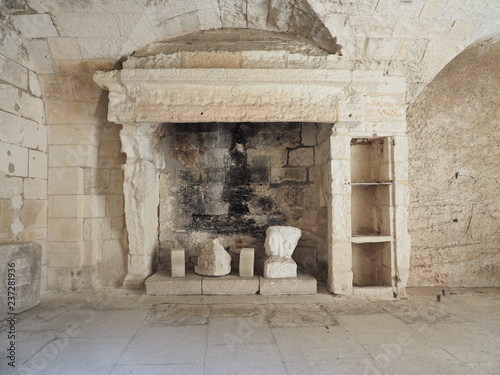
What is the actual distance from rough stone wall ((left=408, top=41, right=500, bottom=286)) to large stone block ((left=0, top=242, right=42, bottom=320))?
399 cm

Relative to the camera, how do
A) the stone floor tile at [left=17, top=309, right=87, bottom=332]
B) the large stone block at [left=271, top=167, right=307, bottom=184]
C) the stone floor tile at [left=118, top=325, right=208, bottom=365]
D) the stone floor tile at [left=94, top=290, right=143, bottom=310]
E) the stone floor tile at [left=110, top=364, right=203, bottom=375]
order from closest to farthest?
the stone floor tile at [left=110, top=364, right=203, bottom=375] < the stone floor tile at [left=118, top=325, right=208, bottom=365] < the stone floor tile at [left=17, top=309, right=87, bottom=332] < the stone floor tile at [left=94, top=290, right=143, bottom=310] < the large stone block at [left=271, top=167, right=307, bottom=184]

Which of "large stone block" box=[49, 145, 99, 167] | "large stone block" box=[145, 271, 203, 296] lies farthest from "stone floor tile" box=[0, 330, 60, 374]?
"large stone block" box=[49, 145, 99, 167]

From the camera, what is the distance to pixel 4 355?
196 centimetres

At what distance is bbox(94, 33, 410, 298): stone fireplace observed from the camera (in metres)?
2.98

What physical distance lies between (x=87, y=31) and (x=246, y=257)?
2.71 m

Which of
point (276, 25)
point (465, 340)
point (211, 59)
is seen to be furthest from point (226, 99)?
point (465, 340)

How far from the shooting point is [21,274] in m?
2.74

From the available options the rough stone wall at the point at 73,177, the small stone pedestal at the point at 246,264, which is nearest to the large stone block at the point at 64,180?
the rough stone wall at the point at 73,177

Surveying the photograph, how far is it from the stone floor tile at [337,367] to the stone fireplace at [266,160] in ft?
4.05

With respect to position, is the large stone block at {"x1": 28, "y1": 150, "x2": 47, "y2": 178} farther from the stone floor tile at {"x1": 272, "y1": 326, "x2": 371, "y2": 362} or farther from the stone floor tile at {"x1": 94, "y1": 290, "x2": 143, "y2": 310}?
the stone floor tile at {"x1": 272, "y1": 326, "x2": 371, "y2": 362}

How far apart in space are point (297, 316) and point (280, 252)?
2.73 ft

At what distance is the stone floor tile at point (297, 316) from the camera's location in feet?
8.07

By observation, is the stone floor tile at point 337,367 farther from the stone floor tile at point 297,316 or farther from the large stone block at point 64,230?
the large stone block at point 64,230

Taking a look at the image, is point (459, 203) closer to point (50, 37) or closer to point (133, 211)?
point (133, 211)
